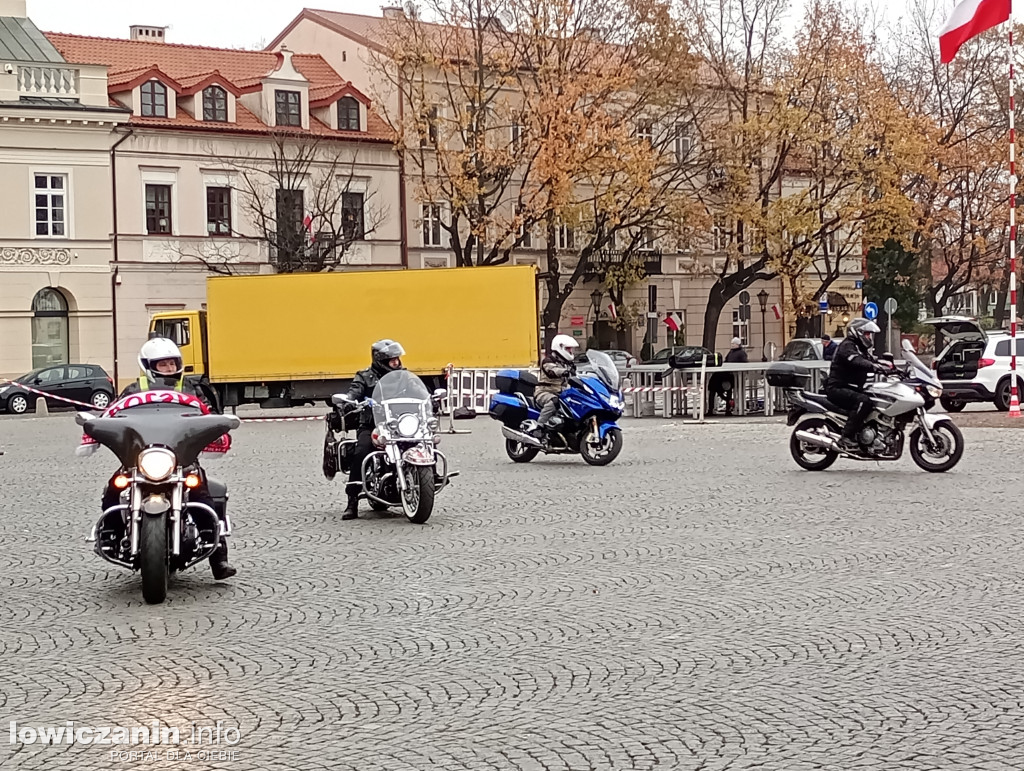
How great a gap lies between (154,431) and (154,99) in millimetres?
46359

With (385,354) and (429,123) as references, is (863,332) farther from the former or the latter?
(429,123)

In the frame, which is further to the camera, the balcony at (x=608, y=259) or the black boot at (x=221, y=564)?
the balcony at (x=608, y=259)

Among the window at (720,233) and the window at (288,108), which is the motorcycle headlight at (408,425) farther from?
the window at (288,108)

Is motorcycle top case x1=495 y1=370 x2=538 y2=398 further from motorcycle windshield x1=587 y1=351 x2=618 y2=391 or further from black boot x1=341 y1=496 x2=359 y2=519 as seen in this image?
black boot x1=341 y1=496 x2=359 y2=519

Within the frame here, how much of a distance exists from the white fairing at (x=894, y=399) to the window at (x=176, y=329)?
2612 cm

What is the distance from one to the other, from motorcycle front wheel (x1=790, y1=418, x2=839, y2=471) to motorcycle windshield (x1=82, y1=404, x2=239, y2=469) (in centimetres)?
984

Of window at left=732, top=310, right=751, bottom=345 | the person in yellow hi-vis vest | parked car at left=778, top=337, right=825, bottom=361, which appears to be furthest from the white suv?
window at left=732, top=310, right=751, bottom=345

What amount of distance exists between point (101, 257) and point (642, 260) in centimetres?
2036

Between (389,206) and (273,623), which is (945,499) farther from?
(389,206)

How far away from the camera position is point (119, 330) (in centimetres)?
5150

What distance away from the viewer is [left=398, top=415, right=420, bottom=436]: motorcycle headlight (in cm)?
1320

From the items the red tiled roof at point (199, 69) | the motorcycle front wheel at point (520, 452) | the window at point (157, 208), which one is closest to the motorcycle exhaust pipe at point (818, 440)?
the motorcycle front wheel at point (520, 452)

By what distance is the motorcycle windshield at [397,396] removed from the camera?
527 inches

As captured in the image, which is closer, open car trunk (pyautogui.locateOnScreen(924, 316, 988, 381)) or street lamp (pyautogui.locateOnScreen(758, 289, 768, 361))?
open car trunk (pyautogui.locateOnScreen(924, 316, 988, 381))
